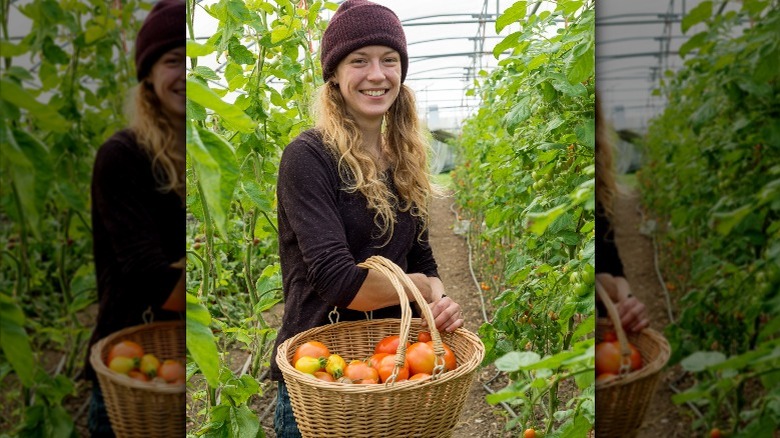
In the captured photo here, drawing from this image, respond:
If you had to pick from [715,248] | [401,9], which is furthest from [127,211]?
[401,9]

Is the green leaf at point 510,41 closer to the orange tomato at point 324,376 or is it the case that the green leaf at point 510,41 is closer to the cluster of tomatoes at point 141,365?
the orange tomato at point 324,376

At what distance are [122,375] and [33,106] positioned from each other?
0.69ft

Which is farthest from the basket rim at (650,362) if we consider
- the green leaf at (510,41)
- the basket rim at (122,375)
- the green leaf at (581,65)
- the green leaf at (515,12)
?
the green leaf at (510,41)

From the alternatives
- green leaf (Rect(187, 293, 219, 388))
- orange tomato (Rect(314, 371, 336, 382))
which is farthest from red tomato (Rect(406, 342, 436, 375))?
green leaf (Rect(187, 293, 219, 388))

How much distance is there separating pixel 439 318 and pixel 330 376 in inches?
12.5

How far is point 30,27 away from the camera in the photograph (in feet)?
1.71

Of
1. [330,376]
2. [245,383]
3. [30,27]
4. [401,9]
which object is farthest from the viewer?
[401,9]

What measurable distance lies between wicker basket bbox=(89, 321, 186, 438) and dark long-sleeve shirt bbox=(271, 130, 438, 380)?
963 millimetres

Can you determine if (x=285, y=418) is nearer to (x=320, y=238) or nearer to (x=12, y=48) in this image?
(x=320, y=238)

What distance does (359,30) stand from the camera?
1.84m

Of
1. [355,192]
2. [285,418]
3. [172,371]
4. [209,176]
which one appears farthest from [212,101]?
[285,418]

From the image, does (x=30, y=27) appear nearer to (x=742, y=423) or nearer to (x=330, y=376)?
(x=742, y=423)

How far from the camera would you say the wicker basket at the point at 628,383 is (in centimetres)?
57

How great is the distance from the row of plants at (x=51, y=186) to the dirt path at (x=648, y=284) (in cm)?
39
